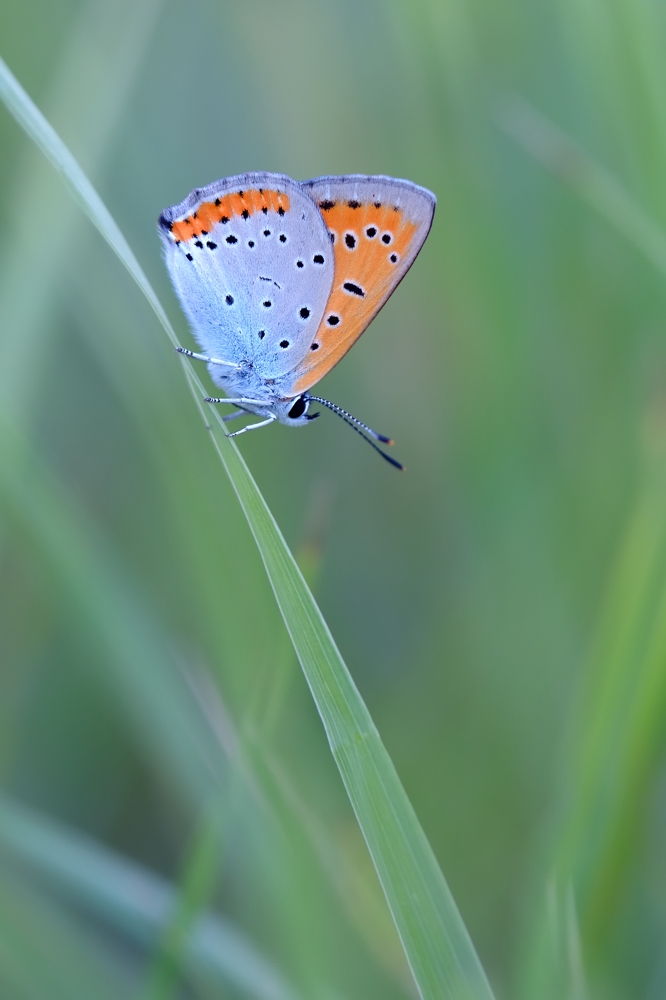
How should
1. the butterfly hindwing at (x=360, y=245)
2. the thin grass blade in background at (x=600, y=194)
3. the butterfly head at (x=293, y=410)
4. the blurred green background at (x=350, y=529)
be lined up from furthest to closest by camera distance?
the butterfly head at (x=293, y=410)
the butterfly hindwing at (x=360, y=245)
the thin grass blade in background at (x=600, y=194)
the blurred green background at (x=350, y=529)

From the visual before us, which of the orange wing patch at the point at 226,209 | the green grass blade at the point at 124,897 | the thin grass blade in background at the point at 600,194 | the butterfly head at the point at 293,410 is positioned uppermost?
the thin grass blade in background at the point at 600,194

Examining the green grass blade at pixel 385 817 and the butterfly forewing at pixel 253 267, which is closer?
the green grass blade at pixel 385 817

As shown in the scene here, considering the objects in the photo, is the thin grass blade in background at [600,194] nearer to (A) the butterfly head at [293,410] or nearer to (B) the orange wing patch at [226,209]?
(B) the orange wing patch at [226,209]

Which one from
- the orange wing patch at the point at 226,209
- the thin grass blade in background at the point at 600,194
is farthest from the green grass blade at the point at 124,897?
the thin grass blade in background at the point at 600,194

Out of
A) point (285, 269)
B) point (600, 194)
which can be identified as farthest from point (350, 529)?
point (600, 194)

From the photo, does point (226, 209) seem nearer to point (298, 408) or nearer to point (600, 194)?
point (298, 408)

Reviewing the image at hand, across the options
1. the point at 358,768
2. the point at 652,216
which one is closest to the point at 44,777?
the point at 358,768

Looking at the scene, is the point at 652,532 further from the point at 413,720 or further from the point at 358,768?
the point at 413,720

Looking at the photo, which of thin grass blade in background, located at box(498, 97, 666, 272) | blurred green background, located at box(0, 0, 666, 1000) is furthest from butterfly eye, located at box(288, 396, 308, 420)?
thin grass blade in background, located at box(498, 97, 666, 272)
